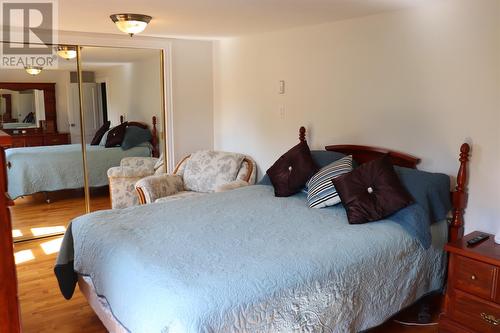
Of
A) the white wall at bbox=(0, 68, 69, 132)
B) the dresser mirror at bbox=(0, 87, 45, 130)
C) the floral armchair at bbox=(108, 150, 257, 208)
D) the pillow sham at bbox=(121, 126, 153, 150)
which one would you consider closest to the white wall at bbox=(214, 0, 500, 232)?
the floral armchair at bbox=(108, 150, 257, 208)

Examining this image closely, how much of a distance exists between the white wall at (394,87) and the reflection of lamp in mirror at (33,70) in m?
1.97

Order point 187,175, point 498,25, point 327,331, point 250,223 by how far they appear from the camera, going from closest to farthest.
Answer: point 327,331 → point 498,25 → point 250,223 → point 187,175

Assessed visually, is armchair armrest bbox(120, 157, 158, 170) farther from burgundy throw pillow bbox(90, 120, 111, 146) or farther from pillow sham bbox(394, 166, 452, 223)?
pillow sham bbox(394, 166, 452, 223)

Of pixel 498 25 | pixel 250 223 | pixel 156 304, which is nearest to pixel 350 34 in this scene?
pixel 498 25

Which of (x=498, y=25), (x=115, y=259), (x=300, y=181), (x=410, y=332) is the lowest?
(x=410, y=332)

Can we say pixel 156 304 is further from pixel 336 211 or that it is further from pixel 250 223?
pixel 336 211

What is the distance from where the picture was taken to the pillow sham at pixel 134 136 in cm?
451

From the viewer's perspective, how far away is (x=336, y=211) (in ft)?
9.45

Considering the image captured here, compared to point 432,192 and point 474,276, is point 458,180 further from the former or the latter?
point 474,276

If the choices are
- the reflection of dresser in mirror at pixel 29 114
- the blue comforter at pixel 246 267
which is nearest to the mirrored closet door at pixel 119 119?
the reflection of dresser in mirror at pixel 29 114

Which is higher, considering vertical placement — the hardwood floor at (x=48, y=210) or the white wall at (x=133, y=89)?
the white wall at (x=133, y=89)

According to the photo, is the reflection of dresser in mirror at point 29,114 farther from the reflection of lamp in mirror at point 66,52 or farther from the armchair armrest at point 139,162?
the armchair armrest at point 139,162

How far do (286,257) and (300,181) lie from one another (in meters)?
1.26

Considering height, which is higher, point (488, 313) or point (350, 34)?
point (350, 34)
